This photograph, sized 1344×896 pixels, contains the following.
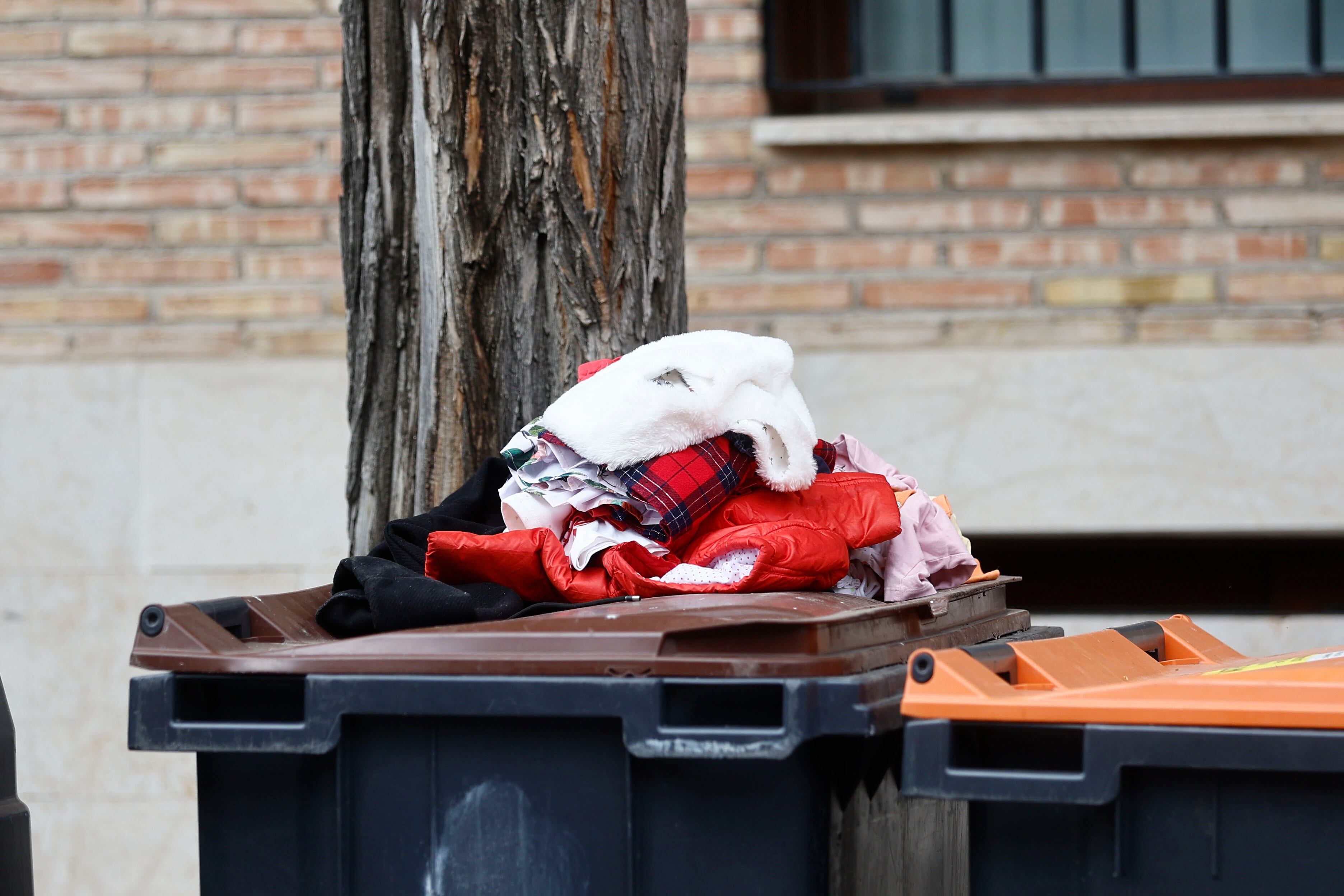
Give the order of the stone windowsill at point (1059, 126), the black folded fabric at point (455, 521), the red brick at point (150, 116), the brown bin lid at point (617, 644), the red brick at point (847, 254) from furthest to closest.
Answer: the red brick at point (150, 116)
the red brick at point (847, 254)
the stone windowsill at point (1059, 126)
the black folded fabric at point (455, 521)
the brown bin lid at point (617, 644)

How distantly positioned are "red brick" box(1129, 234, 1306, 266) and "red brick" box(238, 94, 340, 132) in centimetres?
236

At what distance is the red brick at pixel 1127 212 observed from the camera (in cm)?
386

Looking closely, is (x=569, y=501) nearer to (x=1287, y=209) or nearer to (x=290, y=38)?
(x=290, y=38)

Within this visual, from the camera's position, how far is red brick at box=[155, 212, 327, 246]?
13.1 ft

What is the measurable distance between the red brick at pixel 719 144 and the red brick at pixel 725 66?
A: 0.45 ft

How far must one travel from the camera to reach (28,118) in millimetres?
4027

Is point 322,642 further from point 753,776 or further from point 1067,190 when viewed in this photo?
point 1067,190

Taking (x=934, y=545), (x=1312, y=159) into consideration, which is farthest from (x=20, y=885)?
(x=1312, y=159)

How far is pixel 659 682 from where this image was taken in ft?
4.99

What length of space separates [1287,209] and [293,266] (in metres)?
2.86

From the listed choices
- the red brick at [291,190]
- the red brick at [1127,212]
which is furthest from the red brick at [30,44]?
the red brick at [1127,212]

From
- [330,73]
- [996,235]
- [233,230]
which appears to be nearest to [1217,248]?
[996,235]

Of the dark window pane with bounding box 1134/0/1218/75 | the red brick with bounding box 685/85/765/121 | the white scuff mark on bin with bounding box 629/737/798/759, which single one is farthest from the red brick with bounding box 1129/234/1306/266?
the white scuff mark on bin with bounding box 629/737/798/759

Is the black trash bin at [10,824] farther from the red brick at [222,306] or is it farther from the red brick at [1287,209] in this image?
the red brick at [1287,209]
